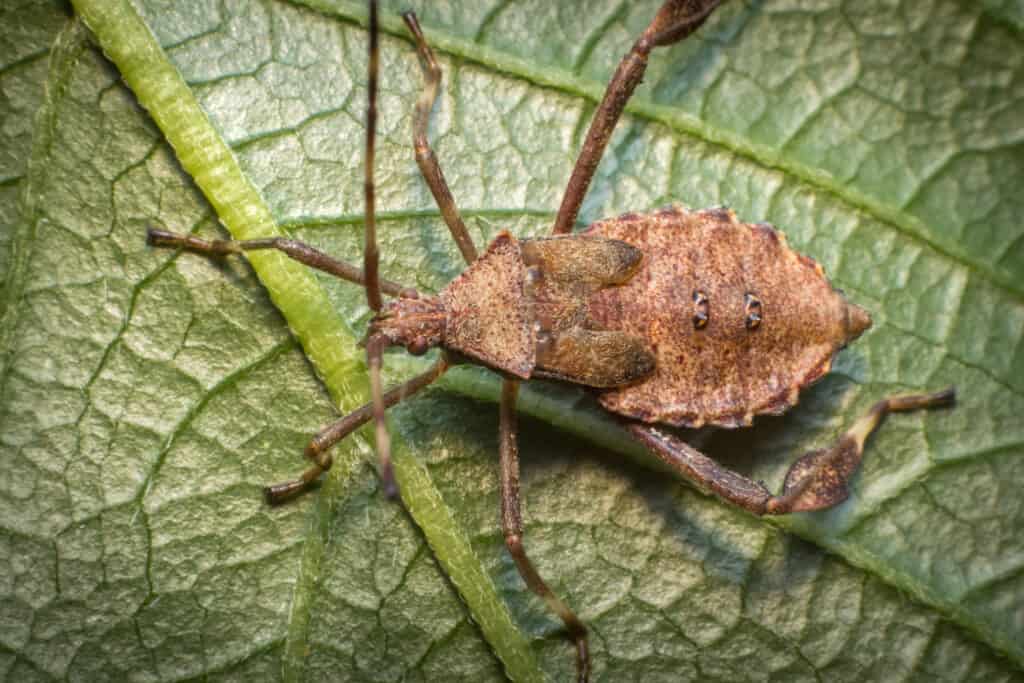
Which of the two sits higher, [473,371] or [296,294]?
[296,294]

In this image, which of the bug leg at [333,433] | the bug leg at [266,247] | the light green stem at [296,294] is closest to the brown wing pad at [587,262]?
the bug leg at [333,433]

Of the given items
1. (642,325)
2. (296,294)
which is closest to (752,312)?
(642,325)

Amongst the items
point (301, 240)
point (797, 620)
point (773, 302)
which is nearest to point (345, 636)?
point (301, 240)

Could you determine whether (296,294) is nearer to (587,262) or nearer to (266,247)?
(266,247)

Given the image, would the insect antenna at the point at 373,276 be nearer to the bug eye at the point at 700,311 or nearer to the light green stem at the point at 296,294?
the light green stem at the point at 296,294

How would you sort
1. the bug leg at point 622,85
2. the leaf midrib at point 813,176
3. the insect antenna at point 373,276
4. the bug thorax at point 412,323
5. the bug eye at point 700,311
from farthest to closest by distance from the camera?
the leaf midrib at point 813,176, the bug leg at point 622,85, the bug eye at point 700,311, the bug thorax at point 412,323, the insect antenna at point 373,276

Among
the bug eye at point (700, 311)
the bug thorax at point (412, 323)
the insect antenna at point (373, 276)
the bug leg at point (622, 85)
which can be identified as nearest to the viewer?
the insect antenna at point (373, 276)
